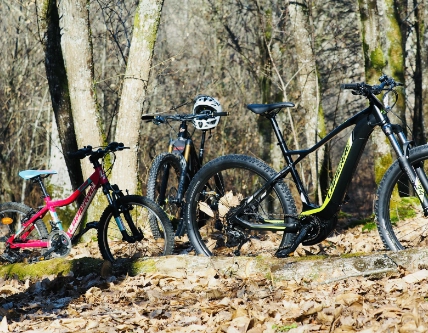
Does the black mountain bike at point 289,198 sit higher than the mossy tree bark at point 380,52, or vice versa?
the mossy tree bark at point 380,52

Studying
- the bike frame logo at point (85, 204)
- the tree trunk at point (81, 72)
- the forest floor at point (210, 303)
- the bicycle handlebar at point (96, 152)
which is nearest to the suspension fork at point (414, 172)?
the forest floor at point (210, 303)

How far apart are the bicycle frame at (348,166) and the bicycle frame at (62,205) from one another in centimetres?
190

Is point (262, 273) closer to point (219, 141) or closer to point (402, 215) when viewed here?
point (402, 215)

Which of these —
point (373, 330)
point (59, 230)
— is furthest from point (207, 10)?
point (373, 330)

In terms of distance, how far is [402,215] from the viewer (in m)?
7.40

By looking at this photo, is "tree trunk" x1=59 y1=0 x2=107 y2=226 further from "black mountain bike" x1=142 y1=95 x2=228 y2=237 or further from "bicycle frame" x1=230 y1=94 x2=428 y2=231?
"bicycle frame" x1=230 y1=94 x2=428 y2=231

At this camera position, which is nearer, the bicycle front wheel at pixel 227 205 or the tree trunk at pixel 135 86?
the bicycle front wheel at pixel 227 205

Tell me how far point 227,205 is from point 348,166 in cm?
119

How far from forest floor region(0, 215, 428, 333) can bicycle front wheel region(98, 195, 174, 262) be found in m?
0.97

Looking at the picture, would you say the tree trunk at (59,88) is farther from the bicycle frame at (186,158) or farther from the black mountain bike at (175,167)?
the bicycle frame at (186,158)

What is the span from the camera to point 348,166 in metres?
5.82

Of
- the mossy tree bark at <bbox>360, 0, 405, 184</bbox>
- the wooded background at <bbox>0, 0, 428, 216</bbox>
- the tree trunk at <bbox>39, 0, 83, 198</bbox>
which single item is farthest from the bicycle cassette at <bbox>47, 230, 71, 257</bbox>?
the wooded background at <bbox>0, 0, 428, 216</bbox>

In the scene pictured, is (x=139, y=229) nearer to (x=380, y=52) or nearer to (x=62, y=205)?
(x=62, y=205)

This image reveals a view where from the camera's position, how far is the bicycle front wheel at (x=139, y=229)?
7.12 metres
